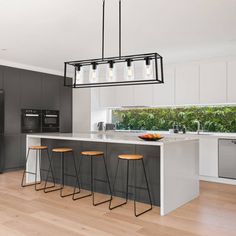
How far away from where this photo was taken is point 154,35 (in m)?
4.32

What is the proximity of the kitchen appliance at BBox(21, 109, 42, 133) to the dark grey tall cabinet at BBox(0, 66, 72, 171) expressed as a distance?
93mm

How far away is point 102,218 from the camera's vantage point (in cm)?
323

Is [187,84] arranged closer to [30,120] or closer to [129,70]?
[129,70]

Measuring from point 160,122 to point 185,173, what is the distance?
10.2 feet

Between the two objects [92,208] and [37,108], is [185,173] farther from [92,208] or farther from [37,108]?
[37,108]

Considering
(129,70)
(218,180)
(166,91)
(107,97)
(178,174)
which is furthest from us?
(107,97)

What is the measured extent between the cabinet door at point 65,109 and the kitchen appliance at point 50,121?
6.0 inches

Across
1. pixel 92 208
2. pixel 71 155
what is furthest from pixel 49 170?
pixel 92 208

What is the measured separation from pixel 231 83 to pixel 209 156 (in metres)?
1.49

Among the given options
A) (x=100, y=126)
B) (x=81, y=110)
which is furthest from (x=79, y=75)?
(x=81, y=110)

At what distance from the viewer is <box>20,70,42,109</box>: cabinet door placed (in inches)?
251

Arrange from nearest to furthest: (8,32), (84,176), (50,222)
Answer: (50,222) < (8,32) < (84,176)

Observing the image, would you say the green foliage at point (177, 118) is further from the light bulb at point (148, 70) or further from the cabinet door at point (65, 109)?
the light bulb at point (148, 70)

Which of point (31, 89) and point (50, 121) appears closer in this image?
point (31, 89)
